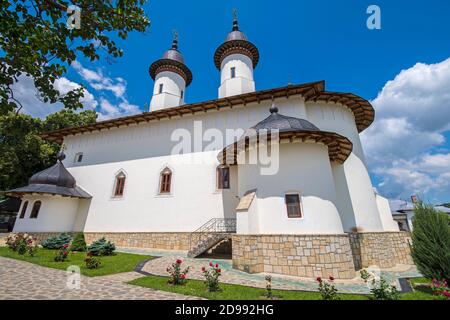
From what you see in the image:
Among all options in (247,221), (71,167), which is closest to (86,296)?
(247,221)

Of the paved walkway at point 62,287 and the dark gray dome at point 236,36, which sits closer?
the paved walkway at point 62,287

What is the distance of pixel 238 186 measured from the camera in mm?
9609

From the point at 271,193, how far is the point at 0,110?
763cm

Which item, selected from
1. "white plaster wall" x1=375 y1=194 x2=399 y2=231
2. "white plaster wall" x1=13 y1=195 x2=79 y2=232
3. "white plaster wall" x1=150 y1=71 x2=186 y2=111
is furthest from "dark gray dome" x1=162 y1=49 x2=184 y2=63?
"white plaster wall" x1=375 y1=194 x2=399 y2=231

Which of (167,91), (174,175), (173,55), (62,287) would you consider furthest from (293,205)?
(173,55)

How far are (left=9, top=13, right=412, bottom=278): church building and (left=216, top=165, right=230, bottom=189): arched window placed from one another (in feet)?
0.20

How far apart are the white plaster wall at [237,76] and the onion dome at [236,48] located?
20.1 inches

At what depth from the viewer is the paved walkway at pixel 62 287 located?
165 inches

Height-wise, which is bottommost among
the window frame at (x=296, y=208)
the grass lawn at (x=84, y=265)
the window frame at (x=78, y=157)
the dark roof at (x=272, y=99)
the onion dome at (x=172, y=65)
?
the grass lawn at (x=84, y=265)

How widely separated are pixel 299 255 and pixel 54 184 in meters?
15.4

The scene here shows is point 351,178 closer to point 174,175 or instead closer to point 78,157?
point 174,175

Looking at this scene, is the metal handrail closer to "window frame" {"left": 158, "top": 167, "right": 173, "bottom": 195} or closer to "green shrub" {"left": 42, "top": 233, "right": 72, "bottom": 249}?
"window frame" {"left": 158, "top": 167, "right": 173, "bottom": 195}

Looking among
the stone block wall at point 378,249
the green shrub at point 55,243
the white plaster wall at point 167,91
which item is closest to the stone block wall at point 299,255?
the stone block wall at point 378,249

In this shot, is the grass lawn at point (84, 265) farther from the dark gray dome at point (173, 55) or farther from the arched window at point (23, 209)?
the dark gray dome at point (173, 55)
